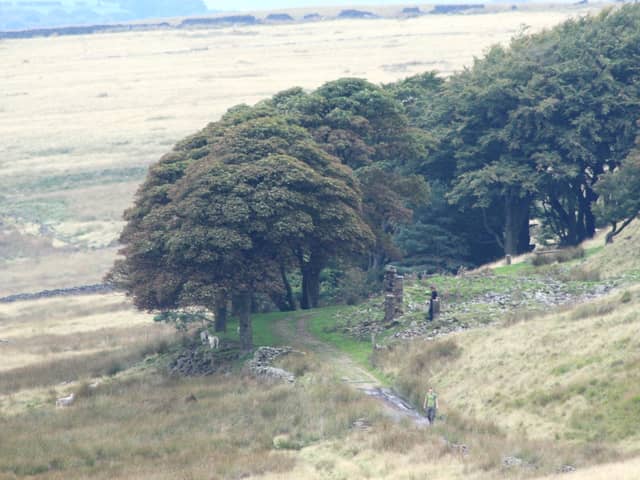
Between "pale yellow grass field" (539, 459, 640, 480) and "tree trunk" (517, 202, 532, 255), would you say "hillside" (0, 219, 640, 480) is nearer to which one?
"pale yellow grass field" (539, 459, 640, 480)

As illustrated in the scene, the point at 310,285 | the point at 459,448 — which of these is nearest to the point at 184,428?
the point at 459,448

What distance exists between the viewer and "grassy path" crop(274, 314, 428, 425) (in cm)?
3581

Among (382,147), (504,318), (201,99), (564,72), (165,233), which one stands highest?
(201,99)

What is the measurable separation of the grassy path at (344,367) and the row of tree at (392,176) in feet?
7.77

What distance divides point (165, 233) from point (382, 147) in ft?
51.3

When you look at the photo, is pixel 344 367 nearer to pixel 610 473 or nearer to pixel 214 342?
pixel 214 342

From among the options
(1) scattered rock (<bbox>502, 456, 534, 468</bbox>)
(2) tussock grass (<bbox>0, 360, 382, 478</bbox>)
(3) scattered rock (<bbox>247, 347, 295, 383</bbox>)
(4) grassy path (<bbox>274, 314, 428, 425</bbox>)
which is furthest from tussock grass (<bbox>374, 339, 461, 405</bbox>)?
(1) scattered rock (<bbox>502, 456, 534, 468</bbox>)

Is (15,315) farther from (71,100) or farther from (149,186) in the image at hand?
(71,100)

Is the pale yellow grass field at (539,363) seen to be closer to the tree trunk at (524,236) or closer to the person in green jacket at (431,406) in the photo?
the person in green jacket at (431,406)

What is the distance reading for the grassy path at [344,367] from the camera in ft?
117

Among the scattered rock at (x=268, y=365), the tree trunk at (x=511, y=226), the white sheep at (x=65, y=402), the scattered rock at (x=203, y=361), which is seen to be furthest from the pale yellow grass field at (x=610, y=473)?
the tree trunk at (x=511, y=226)

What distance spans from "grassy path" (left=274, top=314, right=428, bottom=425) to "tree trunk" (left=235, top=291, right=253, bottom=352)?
177cm

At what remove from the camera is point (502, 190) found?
203 feet

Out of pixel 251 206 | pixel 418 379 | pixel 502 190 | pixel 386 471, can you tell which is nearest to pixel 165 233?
pixel 251 206
